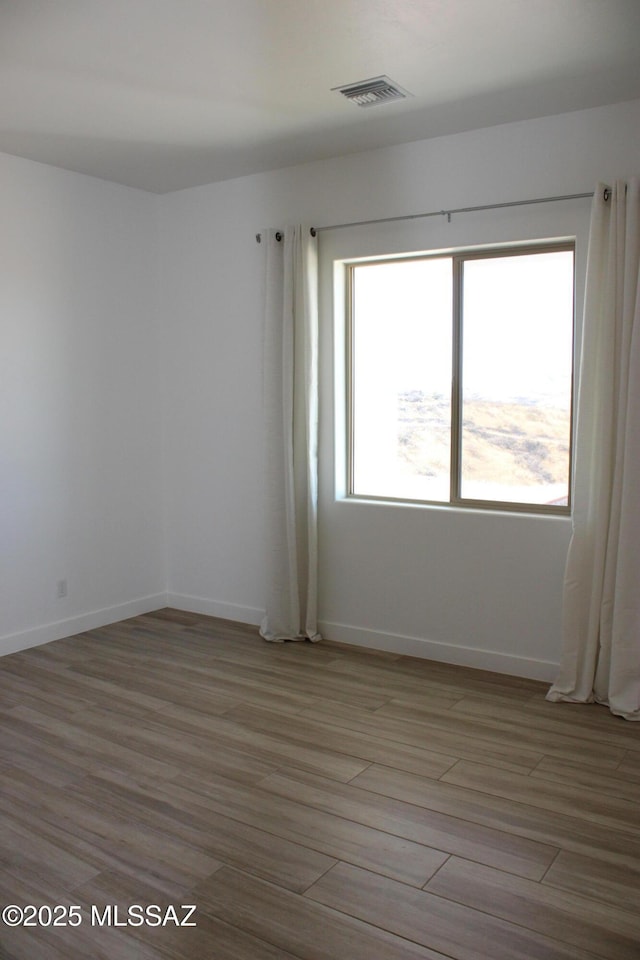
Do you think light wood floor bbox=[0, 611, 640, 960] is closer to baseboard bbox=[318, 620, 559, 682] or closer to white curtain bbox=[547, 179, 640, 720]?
baseboard bbox=[318, 620, 559, 682]

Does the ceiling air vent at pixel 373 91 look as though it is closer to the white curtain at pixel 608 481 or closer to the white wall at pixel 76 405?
the white curtain at pixel 608 481

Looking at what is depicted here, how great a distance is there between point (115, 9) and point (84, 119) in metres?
1.25

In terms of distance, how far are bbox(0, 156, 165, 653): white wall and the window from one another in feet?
5.15

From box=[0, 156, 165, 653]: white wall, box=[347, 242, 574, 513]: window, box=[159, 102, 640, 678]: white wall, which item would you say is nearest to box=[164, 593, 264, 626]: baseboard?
box=[159, 102, 640, 678]: white wall

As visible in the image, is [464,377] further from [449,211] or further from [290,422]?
[290,422]

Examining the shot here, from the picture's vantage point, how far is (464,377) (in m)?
4.48

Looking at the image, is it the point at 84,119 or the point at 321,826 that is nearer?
the point at 321,826

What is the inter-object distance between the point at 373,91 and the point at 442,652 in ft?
9.62

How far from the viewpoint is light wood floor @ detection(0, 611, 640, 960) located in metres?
2.27

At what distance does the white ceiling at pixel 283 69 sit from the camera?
2.84 metres

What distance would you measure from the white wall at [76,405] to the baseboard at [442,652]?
1.55 metres

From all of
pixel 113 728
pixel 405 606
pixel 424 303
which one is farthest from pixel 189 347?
pixel 113 728

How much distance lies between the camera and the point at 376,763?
3.31 m

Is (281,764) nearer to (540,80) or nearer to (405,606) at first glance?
(405,606)
